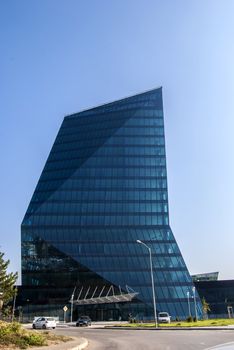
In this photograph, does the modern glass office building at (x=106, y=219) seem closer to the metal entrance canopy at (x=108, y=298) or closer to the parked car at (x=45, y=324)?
the metal entrance canopy at (x=108, y=298)

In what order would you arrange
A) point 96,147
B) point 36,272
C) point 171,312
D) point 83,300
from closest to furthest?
point 171,312, point 83,300, point 36,272, point 96,147

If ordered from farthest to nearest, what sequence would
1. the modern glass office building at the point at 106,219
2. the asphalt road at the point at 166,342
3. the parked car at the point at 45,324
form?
the modern glass office building at the point at 106,219, the parked car at the point at 45,324, the asphalt road at the point at 166,342

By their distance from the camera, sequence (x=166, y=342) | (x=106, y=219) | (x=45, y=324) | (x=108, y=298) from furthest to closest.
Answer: (x=106, y=219)
(x=108, y=298)
(x=45, y=324)
(x=166, y=342)

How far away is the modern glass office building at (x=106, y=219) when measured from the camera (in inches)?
3472

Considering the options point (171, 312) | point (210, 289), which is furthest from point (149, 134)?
point (171, 312)

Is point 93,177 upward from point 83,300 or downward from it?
upward

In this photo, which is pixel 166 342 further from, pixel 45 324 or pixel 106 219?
pixel 106 219

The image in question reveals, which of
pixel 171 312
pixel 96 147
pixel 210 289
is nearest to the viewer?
pixel 171 312

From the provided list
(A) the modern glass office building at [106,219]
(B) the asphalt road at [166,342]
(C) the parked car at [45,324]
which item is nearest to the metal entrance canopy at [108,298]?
(A) the modern glass office building at [106,219]

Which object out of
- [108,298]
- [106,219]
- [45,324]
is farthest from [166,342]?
[106,219]

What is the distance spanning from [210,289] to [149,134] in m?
42.7

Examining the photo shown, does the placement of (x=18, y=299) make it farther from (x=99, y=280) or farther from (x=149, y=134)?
(x=149, y=134)

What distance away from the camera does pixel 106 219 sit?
100750mm

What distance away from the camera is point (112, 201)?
104m
